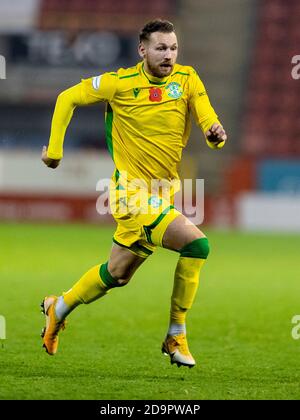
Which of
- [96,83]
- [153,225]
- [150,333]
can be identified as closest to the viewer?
[153,225]

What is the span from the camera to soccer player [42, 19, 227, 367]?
616cm

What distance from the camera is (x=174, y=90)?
20.7 ft

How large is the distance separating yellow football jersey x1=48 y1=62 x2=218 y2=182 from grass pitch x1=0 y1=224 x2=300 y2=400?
4.13ft

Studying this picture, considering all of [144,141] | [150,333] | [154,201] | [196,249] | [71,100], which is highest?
[71,100]

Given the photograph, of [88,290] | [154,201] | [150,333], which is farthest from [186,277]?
[150,333]

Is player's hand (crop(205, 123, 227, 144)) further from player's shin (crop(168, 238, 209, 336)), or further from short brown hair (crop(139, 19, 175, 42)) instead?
short brown hair (crop(139, 19, 175, 42))

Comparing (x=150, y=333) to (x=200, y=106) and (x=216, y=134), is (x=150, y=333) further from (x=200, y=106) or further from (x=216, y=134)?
(x=216, y=134)

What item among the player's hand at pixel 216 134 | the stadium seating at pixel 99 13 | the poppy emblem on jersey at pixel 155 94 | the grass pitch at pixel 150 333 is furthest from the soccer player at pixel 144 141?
the stadium seating at pixel 99 13

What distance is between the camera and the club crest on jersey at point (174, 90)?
6.31 metres

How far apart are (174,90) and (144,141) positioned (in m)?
0.36

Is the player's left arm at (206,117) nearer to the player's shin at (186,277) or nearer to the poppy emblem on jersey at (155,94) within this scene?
the poppy emblem on jersey at (155,94)

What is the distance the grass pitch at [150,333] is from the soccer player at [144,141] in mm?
367

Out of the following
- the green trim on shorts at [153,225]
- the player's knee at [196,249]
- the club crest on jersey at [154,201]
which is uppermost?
the club crest on jersey at [154,201]

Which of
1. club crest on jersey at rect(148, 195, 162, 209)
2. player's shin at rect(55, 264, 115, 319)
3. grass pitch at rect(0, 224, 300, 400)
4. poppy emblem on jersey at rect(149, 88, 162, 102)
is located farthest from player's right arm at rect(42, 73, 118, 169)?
grass pitch at rect(0, 224, 300, 400)
